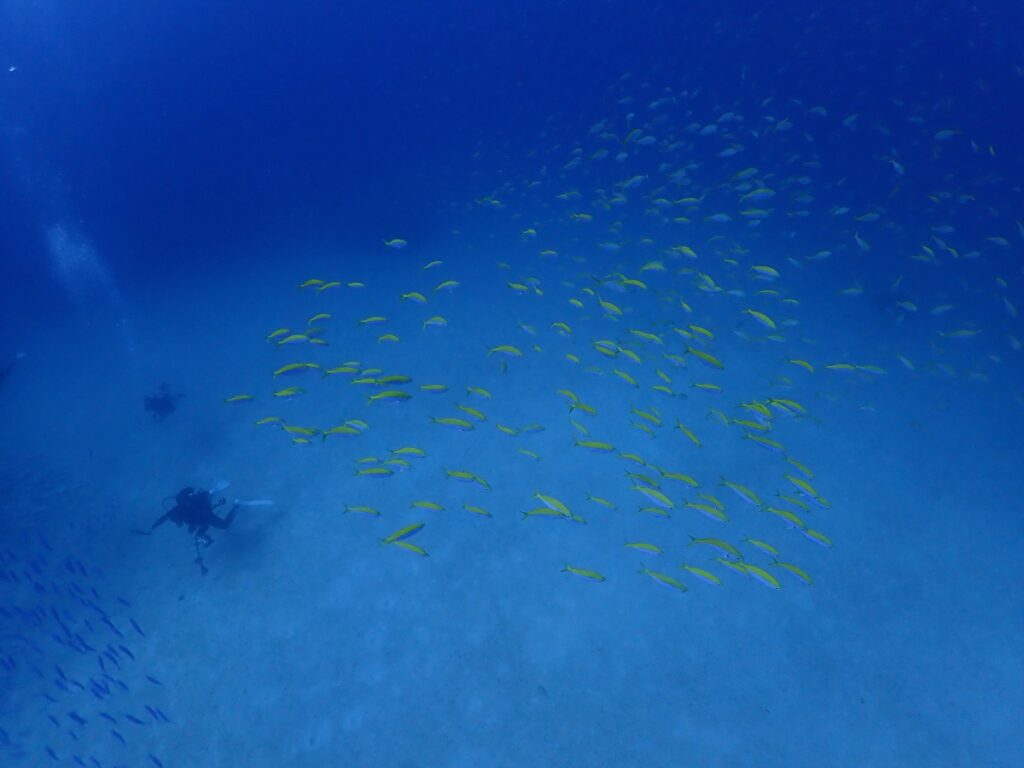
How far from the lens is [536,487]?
912 centimetres

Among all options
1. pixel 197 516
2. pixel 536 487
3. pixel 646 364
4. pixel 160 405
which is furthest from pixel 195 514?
pixel 646 364

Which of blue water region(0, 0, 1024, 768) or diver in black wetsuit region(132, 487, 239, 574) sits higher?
diver in black wetsuit region(132, 487, 239, 574)

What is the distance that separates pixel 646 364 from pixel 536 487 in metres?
4.97

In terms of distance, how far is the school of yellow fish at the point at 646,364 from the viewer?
768 cm

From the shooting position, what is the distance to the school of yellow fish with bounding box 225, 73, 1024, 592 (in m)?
7.68

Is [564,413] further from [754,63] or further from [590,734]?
[754,63]

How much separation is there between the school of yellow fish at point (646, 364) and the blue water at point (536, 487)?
109mm

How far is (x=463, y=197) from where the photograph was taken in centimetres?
2928

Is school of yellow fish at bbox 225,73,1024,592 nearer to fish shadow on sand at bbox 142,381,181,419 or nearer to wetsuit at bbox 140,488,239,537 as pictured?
wetsuit at bbox 140,488,239,537

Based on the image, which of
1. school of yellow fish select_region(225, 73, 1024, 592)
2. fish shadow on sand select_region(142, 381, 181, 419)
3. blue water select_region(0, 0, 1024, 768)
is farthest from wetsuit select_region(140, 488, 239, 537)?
fish shadow on sand select_region(142, 381, 181, 419)

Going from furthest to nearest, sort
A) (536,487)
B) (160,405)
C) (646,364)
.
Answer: (160,405) → (646,364) → (536,487)

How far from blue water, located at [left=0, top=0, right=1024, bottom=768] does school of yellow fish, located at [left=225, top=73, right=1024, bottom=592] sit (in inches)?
4.3

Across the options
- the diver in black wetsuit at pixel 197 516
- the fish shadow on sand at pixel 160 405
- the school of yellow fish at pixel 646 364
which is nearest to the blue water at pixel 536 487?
the school of yellow fish at pixel 646 364

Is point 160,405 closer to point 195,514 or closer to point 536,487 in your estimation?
point 195,514
